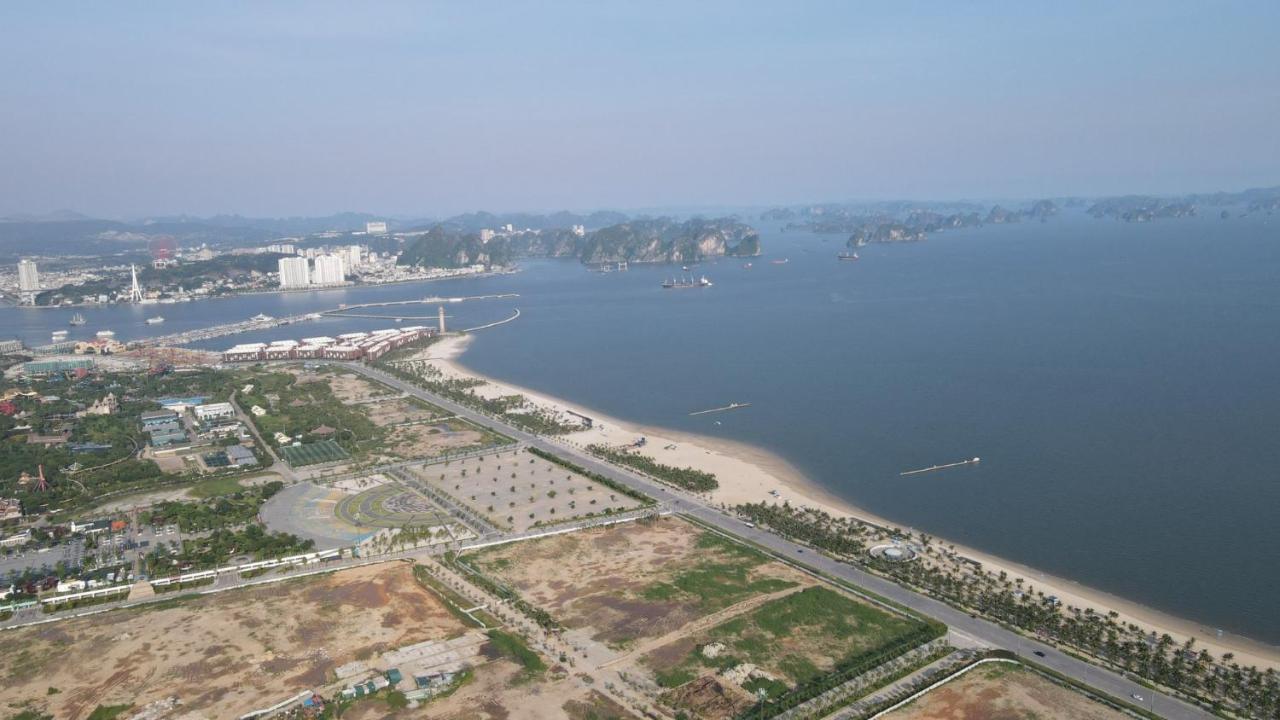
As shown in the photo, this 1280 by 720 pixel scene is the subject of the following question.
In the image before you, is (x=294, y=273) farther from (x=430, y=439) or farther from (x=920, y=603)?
(x=920, y=603)

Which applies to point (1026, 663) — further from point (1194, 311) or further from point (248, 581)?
point (1194, 311)

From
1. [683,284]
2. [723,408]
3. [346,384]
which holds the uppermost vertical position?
[683,284]

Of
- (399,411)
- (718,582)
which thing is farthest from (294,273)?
(718,582)

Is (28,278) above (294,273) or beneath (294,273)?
beneath

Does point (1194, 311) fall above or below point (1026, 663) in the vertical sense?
above

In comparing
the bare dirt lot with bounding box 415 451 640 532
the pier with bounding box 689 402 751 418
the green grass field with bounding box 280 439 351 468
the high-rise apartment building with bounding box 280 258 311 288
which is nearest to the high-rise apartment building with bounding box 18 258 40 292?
the high-rise apartment building with bounding box 280 258 311 288

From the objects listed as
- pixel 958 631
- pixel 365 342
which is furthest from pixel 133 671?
pixel 365 342

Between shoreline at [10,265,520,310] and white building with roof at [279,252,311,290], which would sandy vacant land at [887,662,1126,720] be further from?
white building with roof at [279,252,311,290]
